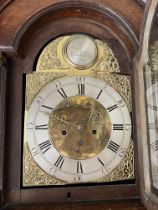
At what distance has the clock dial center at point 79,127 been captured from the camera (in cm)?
106

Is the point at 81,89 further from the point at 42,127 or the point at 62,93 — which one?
the point at 42,127

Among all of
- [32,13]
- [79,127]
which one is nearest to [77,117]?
[79,127]

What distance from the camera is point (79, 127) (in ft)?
3.53

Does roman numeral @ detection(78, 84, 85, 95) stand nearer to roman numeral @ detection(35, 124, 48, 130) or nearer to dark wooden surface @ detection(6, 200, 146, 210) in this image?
roman numeral @ detection(35, 124, 48, 130)

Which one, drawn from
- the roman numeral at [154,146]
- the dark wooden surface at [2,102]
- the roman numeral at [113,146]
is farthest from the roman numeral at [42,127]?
the roman numeral at [154,146]

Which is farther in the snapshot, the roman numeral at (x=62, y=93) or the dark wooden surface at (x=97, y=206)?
the roman numeral at (x=62, y=93)

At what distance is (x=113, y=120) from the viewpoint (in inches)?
43.6

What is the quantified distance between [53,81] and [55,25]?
0.24 meters

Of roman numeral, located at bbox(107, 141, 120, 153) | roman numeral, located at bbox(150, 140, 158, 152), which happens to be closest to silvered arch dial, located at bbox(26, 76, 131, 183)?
roman numeral, located at bbox(107, 141, 120, 153)

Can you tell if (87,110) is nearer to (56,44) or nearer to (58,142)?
(58,142)

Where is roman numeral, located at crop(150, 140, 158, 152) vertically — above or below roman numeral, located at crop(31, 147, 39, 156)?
above

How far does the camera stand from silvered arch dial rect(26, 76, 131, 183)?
105 centimetres

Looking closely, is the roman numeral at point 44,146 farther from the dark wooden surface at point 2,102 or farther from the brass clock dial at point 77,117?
the dark wooden surface at point 2,102

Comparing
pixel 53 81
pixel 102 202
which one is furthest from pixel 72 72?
pixel 102 202
